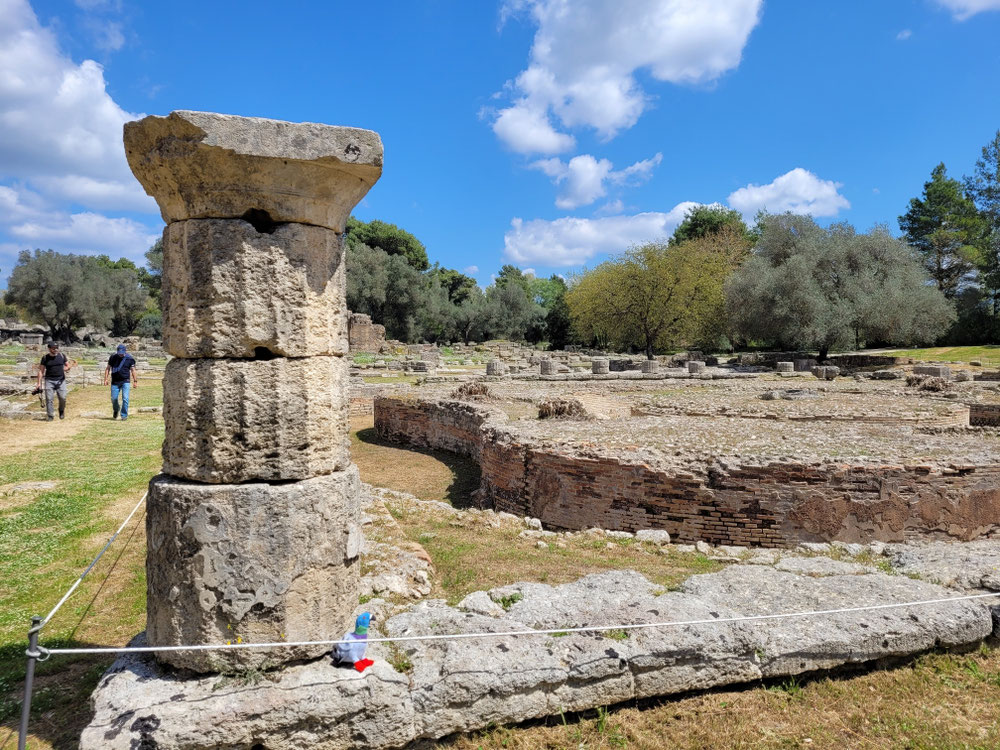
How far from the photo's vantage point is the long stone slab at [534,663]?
2590mm

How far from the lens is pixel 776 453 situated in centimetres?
702

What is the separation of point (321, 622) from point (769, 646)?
243 centimetres

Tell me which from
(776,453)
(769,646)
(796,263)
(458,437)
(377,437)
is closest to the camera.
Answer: (769,646)

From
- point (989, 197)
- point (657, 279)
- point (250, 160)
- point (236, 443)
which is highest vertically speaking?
point (989, 197)

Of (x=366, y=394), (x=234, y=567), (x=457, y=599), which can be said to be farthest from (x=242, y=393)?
(x=366, y=394)

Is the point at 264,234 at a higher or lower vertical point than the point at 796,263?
lower

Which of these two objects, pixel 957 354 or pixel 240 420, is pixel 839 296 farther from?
pixel 240 420

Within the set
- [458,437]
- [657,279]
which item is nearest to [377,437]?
[458,437]

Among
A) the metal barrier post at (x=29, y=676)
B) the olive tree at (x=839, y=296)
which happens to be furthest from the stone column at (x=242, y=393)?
the olive tree at (x=839, y=296)

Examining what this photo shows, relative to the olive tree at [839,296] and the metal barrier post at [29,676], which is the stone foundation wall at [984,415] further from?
the olive tree at [839,296]

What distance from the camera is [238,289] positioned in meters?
2.82

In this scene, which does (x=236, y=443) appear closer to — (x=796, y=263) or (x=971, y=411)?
(x=971, y=411)

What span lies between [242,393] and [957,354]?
35676mm

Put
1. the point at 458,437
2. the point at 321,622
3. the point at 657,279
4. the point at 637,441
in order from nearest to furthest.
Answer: the point at 321,622 → the point at 637,441 → the point at 458,437 → the point at 657,279
